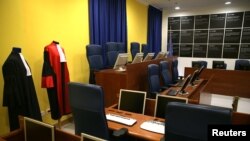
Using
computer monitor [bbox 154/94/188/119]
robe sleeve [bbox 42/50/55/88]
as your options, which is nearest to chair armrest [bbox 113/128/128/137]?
computer monitor [bbox 154/94/188/119]

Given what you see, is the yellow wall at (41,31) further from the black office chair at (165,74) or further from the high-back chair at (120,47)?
the black office chair at (165,74)

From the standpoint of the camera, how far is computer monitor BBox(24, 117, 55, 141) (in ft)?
4.38

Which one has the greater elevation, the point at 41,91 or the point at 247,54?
the point at 247,54

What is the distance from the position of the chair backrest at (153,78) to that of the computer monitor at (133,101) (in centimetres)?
116

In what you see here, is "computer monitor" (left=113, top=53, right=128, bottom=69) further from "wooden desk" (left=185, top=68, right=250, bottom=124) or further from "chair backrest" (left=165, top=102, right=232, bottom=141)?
"chair backrest" (left=165, top=102, right=232, bottom=141)

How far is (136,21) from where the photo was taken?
20.4 feet

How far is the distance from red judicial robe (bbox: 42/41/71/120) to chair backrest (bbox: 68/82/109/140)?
126cm

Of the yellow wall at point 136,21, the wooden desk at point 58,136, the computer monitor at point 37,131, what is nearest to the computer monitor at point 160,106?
the wooden desk at point 58,136

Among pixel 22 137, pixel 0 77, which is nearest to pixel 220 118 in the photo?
pixel 22 137

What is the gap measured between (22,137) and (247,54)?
7415 mm

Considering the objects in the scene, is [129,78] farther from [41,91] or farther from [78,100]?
[78,100]

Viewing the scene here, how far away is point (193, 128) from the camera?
117 centimetres

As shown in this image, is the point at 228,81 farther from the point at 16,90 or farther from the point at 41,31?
the point at 16,90

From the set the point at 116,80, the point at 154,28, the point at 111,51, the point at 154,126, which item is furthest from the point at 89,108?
the point at 154,28
